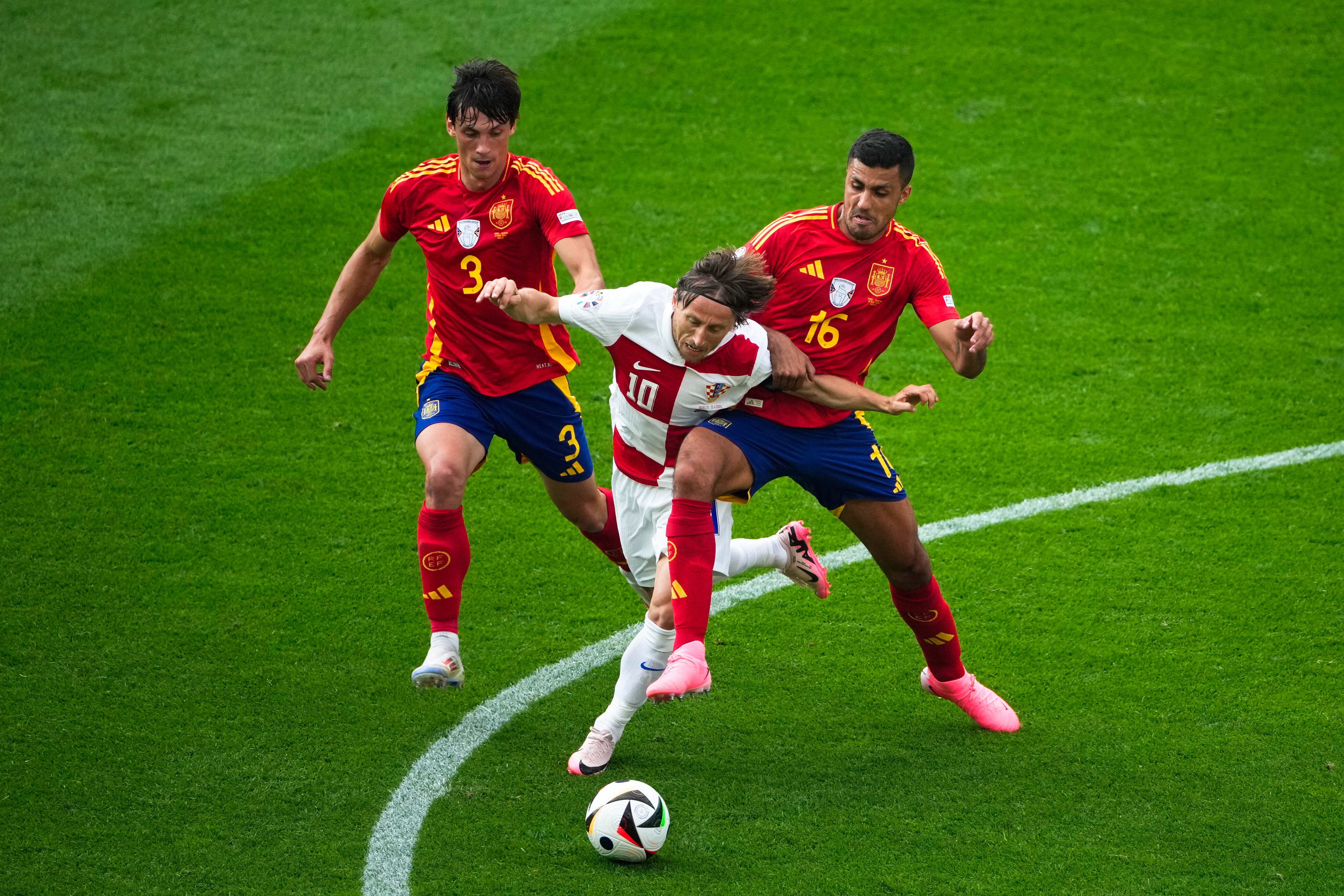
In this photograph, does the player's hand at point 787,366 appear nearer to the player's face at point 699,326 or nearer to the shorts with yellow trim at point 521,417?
the player's face at point 699,326

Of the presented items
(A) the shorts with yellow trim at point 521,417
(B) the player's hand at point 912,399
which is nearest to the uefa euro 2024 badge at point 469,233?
(A) the shorts with yellow trim at point 521,417

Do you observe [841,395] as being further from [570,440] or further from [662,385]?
[570,440]

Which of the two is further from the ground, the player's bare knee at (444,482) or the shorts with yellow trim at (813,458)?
the shorts with yellow trim at (813,458)

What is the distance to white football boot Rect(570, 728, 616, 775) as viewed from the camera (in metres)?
5.05

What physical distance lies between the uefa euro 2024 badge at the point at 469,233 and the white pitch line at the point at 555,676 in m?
1.84

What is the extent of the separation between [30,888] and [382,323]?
4872mm

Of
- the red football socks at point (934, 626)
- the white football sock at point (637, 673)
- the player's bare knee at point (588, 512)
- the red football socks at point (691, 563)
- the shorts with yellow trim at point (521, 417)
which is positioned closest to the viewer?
the red football socks at point (691, 563)

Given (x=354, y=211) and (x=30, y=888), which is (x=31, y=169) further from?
(x=30, y=888)

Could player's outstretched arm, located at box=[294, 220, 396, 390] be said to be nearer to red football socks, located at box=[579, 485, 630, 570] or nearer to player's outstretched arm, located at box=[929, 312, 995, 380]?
red football socks, located at box=[579, 485, 630, 570]

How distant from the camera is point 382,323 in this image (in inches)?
341

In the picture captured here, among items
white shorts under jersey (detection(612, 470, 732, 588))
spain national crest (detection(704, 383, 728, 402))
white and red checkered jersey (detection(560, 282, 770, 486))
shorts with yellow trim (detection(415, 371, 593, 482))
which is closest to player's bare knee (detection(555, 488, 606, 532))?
shorts with yellow trim (detection(415, 371, 593, 482))

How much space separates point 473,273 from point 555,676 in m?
1.74

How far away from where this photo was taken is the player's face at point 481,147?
17.5 feet

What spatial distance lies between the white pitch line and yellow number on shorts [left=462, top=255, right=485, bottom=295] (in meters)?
1.65
